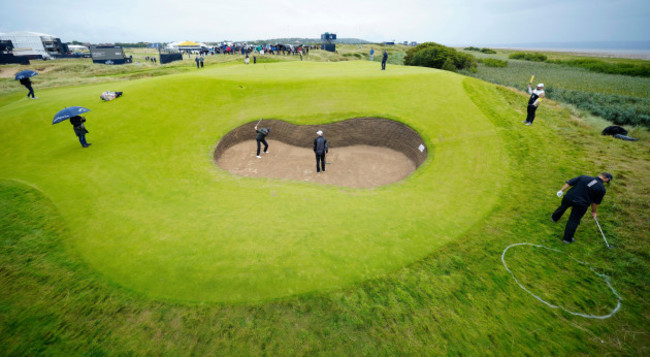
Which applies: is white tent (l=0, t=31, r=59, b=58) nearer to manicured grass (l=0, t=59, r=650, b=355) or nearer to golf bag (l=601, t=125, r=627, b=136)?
→ manicured grass (l=0, t=59, r=650, b=355)

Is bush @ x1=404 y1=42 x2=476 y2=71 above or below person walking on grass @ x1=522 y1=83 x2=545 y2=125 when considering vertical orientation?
above

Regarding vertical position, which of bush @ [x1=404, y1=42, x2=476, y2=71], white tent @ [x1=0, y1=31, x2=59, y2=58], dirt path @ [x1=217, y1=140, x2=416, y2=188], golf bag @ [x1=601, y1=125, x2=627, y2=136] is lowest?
dirt path @ [x1=217, y1=140, x2=416, y2=188]

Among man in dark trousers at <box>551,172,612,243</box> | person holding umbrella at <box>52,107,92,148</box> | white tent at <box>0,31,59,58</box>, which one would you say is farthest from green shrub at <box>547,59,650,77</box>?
white tent at <box>0,31,59,58</box>

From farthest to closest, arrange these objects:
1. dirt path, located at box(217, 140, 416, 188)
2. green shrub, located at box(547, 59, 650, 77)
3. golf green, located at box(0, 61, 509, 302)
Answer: green shrub, located at box(547, 59, 650, 77)
dirt path, located at box(217, 140, 416, 188)
golf green, located at box(0, 61, 509, 302)

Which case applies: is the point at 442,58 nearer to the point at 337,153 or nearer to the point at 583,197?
the point at 337,153

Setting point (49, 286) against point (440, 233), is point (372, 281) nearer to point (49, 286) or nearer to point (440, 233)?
point (440, 233)

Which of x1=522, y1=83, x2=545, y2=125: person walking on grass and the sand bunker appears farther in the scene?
the sand bunker

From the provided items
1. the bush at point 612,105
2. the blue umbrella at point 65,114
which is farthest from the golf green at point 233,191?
the bush at point 612,105

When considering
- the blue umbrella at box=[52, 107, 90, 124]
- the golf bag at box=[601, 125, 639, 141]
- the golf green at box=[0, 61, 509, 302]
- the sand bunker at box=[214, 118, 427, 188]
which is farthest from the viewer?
the sand bunker at box=[214, 118, 427, 188]
